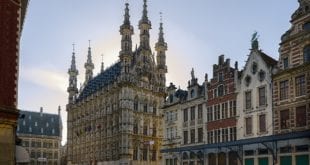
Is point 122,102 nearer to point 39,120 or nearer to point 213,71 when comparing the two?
point 213,71

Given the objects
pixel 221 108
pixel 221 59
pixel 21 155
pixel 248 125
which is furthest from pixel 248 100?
pixel 21 155

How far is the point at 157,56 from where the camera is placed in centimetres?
8688

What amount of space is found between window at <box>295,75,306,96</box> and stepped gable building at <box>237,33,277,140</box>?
10.9 ft

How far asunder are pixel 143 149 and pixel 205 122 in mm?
28577

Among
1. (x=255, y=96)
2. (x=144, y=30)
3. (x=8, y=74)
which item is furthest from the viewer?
(x=144, y=30)

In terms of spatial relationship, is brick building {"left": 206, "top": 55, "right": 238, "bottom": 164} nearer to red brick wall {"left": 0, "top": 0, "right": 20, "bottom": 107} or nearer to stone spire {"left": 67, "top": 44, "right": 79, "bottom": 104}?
red brick wall {"left": 0, "top": 0, "right": 20, "bottom": 107}

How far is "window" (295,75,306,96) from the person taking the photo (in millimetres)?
41022

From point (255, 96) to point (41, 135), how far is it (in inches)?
3844

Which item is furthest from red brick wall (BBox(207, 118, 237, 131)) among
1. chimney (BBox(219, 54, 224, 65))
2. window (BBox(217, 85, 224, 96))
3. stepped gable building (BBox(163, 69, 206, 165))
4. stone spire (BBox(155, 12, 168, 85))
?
stone spire (BBox(155, 12, 168, 85))

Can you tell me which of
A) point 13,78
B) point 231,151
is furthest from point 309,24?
point 13,78

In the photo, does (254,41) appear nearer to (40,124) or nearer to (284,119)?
(284,119)

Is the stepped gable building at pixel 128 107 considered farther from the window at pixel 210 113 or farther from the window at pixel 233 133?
the window at pixel 233 133

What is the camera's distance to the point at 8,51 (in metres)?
23.5

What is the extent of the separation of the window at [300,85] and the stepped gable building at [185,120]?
14.0 m
